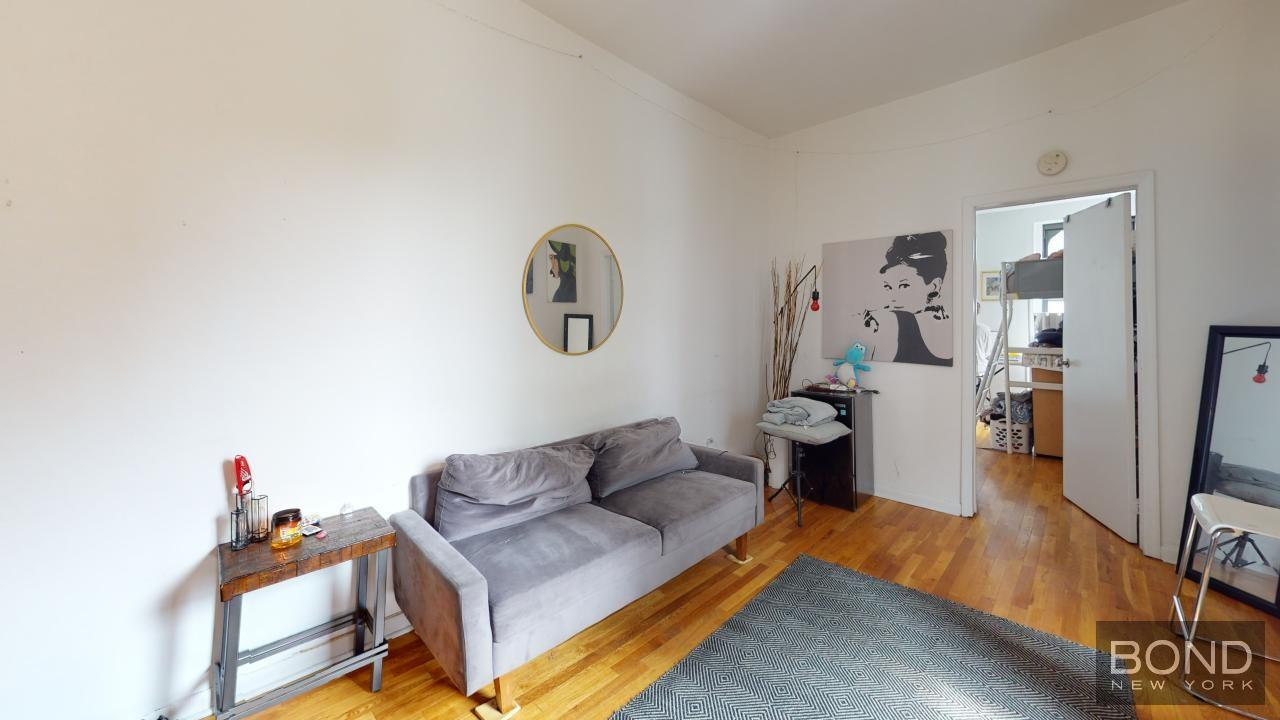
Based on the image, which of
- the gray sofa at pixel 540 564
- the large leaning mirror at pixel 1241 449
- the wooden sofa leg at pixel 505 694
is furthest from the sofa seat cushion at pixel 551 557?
the large leaning mirror at pixel 1241 449

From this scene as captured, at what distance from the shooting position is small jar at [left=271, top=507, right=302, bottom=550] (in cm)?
164

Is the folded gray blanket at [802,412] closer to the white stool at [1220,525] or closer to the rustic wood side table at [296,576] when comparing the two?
the white stool at [1220,525]

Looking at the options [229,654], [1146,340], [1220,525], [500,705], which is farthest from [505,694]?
[1146,340]

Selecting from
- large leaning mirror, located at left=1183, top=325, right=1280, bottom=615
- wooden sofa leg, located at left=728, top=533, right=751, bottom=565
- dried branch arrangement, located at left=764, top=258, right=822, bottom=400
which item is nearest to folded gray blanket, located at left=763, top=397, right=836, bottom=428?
dried branch arrangement, located at left=764, top=258, right=822, bottom=400

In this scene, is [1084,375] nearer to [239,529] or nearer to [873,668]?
[873,668]

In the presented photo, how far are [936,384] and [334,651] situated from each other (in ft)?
12.5

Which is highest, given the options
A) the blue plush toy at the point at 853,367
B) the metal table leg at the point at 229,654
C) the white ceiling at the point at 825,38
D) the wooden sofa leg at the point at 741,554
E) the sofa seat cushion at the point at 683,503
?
the white ceiling at the point at 825,38

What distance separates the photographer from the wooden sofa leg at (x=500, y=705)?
1.71 meters

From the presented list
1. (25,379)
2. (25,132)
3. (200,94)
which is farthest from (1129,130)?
(25,379)

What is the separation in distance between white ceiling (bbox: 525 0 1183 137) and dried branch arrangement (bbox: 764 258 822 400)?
1.32 m

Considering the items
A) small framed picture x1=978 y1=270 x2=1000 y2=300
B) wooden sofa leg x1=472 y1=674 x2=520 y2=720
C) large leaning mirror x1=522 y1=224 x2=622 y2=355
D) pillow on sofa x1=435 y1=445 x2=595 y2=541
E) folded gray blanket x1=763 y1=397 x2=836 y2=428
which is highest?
small framed picture x1=978 y1=270 x2=1000 y2=300

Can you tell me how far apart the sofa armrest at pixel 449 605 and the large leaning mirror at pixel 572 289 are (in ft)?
3.90

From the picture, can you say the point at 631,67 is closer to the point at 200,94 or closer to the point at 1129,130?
the point at 200,94

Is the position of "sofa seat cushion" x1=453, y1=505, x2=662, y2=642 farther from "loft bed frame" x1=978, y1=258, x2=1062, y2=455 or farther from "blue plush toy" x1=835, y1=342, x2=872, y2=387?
"loft bed frame" x1=978, y1=258, x2=1062, y2=455
